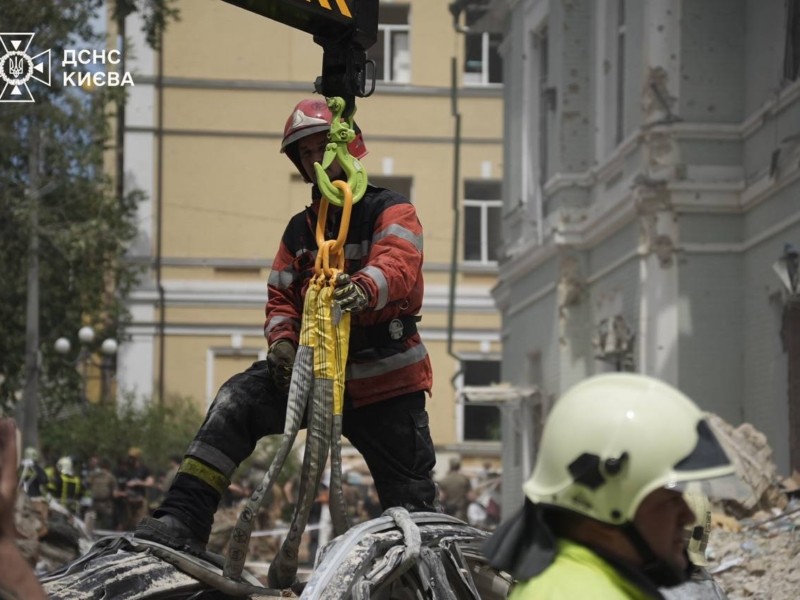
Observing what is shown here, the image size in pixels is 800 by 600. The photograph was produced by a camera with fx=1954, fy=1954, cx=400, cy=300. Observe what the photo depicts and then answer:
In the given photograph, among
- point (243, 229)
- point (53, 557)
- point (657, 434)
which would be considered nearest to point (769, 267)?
point (53, 557)

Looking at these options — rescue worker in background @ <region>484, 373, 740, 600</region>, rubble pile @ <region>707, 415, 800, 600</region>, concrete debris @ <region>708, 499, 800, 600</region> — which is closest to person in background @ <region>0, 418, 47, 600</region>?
rescue worker in background @ <region>484, 373, 740, 600</region>

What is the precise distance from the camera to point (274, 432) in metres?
6.68

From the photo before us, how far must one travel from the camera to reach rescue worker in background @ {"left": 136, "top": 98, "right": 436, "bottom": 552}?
21.1 ft

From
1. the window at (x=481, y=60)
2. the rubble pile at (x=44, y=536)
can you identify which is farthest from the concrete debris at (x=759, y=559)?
the window at (x=481, y=60)

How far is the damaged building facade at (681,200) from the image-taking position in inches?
698

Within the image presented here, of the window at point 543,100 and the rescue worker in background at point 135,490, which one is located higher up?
the window at point 543,100

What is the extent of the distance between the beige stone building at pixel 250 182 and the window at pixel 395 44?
3 cm

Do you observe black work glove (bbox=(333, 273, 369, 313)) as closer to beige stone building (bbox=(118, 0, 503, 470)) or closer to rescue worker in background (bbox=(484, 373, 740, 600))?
rescue worker in background (bbox=(484, 373, 740, 600))

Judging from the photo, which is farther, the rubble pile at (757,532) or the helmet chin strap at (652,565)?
the rubble pile at (757,532)

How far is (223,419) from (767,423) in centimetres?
1199

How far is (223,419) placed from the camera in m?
6.48

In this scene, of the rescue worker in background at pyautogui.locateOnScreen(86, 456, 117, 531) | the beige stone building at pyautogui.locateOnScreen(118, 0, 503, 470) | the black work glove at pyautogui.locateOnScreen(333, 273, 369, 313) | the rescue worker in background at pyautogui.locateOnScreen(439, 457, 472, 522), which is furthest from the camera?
the beige stone building at pyautogui.locateOnScreen(118, 0, 503, 470)

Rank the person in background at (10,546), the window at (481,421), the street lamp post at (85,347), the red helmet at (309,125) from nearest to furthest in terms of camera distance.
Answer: the person in background at (10,546) < the red helmet at (309,125) < the street lamp post at (85,347) < the window at (481,421)

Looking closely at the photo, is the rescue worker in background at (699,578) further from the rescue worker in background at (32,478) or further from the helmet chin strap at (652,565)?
the rescue worker in background at (32,478)
